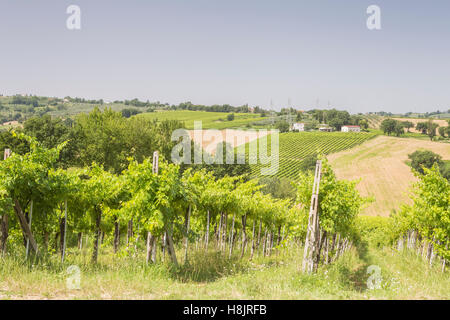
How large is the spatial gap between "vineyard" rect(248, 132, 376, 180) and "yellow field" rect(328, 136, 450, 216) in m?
4.01

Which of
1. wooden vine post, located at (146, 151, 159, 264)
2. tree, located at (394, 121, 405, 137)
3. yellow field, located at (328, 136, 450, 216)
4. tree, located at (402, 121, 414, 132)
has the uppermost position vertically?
tree, located at (402, 121, 414, 132)

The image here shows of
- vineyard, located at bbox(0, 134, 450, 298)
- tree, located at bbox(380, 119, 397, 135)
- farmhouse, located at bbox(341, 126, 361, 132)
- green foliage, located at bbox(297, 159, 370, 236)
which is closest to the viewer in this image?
vineyard, located at bbox(0, 134, 450, 298)

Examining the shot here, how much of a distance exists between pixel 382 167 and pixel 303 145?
23.5m

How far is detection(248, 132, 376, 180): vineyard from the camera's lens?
253ft

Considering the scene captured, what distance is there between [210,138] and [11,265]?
77.4m

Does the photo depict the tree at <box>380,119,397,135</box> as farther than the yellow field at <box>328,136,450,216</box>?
Yes

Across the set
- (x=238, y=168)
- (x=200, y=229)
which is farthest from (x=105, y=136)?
(x=200, y=229)

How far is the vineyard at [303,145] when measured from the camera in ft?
253

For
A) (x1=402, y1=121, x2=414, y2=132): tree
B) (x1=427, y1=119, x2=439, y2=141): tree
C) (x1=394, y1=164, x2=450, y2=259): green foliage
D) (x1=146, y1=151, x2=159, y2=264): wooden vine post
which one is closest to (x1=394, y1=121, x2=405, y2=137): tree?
(x1=402, y1=121, x2=414, y2=132): tree

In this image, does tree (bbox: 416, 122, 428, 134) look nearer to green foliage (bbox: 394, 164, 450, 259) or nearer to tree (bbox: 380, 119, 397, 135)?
tree (bbox: 380, 119, 397, 135)

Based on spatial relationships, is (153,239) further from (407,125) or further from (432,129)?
(407,125)

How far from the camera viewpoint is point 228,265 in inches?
478

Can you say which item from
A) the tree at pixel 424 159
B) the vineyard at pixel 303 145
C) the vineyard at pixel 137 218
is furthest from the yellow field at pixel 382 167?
the vineyard at pixel 137 218

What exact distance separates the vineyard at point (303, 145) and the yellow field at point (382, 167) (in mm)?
4012
